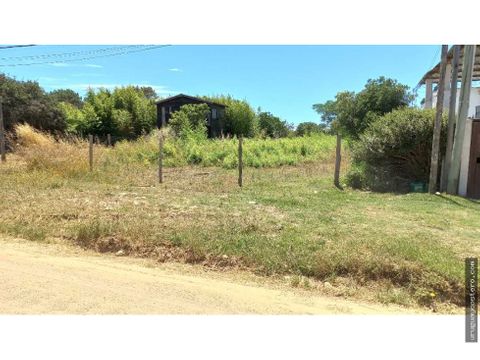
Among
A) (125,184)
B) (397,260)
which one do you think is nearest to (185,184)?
(125,184)

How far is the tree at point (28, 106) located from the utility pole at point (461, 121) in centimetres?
2498

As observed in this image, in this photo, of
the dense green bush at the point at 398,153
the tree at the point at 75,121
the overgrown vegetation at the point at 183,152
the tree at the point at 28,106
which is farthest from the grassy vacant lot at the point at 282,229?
the tree at the point at 75,121

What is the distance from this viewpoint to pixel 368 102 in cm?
2120

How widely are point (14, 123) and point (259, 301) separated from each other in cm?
2651

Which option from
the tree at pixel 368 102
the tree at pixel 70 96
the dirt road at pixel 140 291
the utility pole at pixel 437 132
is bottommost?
the dirt road at pixel 140 291

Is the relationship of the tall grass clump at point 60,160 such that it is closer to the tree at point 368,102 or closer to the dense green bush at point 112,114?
the tree at point 368,102

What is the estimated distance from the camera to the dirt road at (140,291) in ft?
10.7

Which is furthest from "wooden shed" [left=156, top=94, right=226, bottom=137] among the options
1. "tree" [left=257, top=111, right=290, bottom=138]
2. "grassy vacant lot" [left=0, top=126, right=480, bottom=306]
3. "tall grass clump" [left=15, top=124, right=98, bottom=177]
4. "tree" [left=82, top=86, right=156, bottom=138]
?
"grassy vacant lot" [left=0, top=126, right=480, bottom=306]

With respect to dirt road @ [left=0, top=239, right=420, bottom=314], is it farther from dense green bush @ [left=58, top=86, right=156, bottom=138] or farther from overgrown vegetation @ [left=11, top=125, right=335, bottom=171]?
dense green bush @ [left=58, top=86, right=156, bottom=138]

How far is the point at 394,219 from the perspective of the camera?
6348 millimetres

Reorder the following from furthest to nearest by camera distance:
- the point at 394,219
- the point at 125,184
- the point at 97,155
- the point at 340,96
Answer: the point at 340,96 < the point at 97,155 < the point at 125,184 < the point at 394,219

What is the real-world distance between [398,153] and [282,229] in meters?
6.33

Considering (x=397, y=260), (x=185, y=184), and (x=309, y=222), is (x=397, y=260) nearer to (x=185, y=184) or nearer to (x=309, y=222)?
(x=309, y=222)
